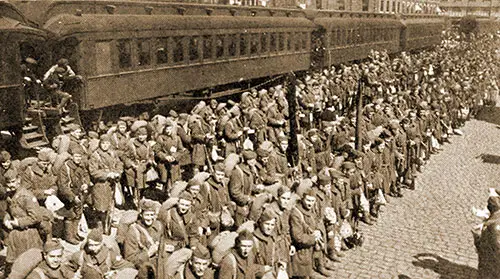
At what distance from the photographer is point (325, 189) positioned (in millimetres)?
8461

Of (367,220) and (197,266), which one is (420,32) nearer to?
(367,220)

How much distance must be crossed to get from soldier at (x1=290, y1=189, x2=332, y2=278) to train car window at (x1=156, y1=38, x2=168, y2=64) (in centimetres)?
863

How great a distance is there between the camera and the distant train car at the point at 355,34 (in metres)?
26.7

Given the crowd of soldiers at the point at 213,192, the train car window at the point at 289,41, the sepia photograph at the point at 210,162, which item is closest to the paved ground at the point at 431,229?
the sepia photograph at the point at 210,162

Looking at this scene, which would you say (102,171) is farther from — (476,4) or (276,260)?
(476,4)

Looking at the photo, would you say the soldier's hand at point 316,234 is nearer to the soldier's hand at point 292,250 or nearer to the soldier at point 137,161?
the soldier's hand at point 292,250

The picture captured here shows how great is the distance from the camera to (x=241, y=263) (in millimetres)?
6227

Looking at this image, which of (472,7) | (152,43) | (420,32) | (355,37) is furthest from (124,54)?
(472,7)

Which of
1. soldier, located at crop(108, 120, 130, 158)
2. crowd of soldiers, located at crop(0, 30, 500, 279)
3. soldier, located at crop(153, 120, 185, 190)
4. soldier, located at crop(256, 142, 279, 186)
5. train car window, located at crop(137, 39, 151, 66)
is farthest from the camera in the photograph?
train car window, located at crop(137, 39, 151, 66)

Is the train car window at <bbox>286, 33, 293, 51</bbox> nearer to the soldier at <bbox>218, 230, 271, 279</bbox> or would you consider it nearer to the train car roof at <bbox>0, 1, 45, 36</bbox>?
the train car roof at <bbox>0, 1, 45, 36</bbox>

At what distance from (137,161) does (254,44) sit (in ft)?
34.8

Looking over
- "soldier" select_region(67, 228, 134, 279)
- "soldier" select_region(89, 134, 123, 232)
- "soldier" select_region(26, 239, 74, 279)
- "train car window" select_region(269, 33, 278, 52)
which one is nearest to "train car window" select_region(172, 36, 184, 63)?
"train car window" select_region(269, 33, 278, 52)

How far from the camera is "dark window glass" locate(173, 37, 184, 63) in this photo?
51.4ft

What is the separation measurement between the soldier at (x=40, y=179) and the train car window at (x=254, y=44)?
11863 millimetres
